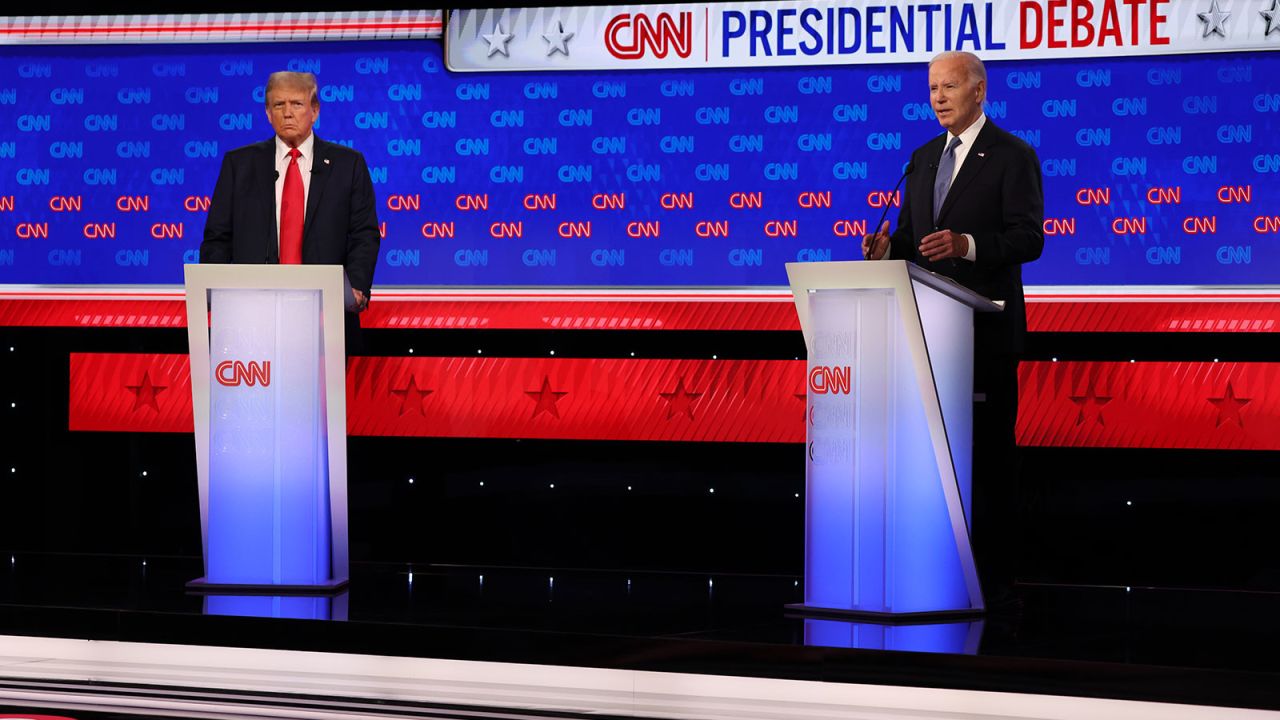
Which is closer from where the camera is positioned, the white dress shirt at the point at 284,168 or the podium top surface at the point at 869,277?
the podium top surface at the point at 869,277

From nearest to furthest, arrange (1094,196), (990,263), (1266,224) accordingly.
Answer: (990,263)
(1266,224)
(1094,196)

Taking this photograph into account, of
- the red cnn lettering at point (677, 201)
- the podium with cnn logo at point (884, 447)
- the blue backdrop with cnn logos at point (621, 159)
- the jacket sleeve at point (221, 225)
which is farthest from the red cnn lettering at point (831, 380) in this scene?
the jacket sleeve at point (221, 225)

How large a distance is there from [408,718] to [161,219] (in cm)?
300

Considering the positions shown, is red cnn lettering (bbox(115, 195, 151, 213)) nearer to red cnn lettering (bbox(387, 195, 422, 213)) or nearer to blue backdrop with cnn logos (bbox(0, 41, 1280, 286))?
blue backdrop with cnn logos (bbox(0, 41, 1280, 286))

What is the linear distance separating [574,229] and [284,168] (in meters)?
1.18

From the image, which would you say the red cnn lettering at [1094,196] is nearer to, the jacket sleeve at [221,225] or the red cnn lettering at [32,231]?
the jacket sleeve at [221,225]

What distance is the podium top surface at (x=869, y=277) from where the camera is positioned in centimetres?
332

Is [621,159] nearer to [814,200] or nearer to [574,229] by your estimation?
[574,229]

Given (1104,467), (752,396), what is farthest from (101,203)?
(1104,467)

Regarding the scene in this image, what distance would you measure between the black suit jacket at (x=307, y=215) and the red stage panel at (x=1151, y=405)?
2.35 m

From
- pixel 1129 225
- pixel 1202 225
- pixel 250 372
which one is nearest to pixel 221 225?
pixel 250 372

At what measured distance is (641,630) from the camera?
3.40m

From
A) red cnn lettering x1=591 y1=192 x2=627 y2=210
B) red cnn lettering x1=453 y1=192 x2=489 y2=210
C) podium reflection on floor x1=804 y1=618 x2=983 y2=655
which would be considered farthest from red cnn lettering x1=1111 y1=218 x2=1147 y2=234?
red cnn lettering x1=453 y1=192 x2=489 y2=210

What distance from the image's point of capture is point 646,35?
17.0 ft
